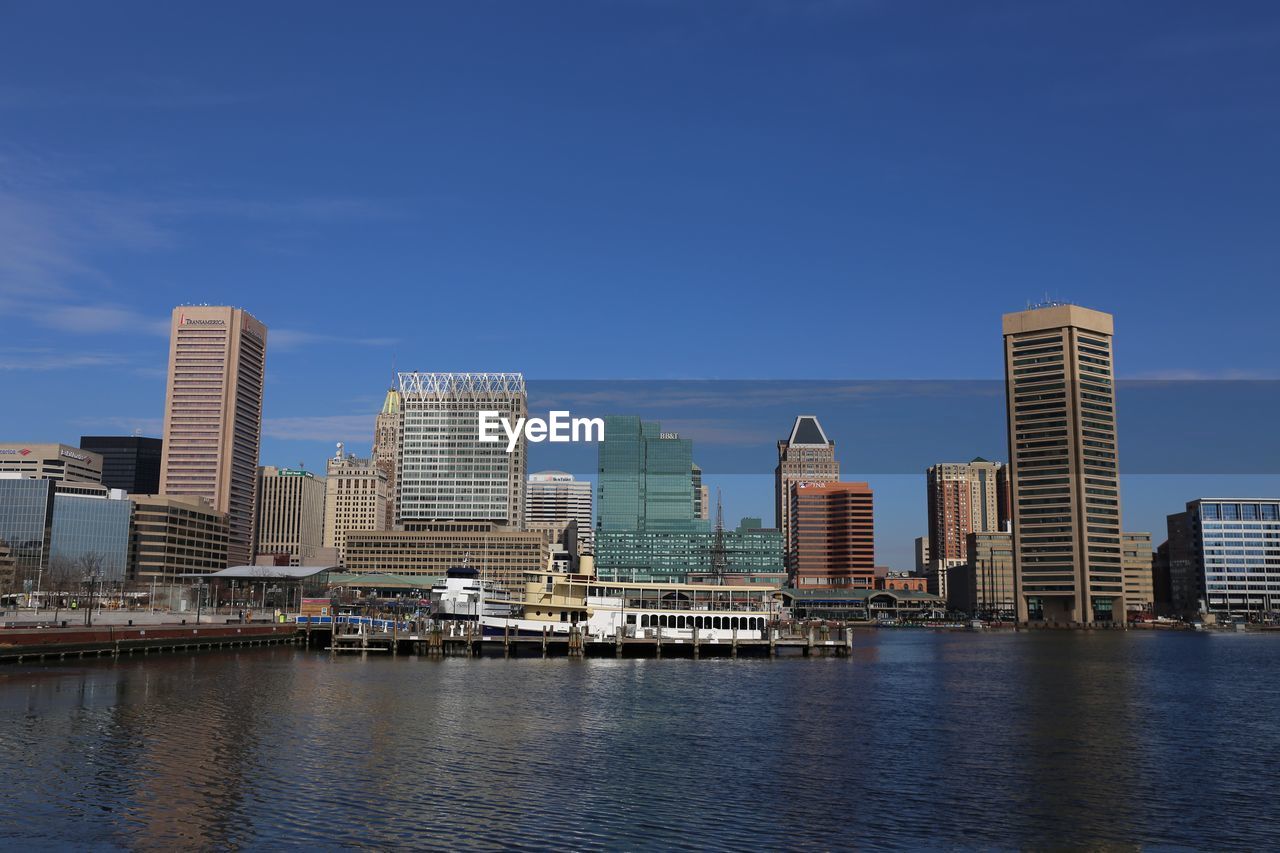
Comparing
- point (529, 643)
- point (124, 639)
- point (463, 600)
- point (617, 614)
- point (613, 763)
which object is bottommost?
point (613, 763)

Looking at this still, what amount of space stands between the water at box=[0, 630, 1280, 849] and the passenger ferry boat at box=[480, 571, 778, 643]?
33136mm

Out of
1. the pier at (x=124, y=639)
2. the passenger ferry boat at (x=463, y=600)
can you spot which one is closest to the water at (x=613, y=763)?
the pier at (x=124, y=639)

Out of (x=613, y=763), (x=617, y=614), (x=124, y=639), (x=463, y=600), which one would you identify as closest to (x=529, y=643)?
(x=463, y=600)

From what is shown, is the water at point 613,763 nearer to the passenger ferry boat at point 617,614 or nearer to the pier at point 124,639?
the pier at point 124,639

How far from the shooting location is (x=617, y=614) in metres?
132

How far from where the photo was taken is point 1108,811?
44719mm

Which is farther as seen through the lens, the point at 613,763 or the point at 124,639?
the point at 124,639

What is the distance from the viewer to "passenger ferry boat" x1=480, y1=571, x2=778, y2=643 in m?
130

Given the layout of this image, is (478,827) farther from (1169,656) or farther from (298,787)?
(1169,656)

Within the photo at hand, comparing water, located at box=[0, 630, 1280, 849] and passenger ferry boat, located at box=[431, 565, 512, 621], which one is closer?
water, located at box=[0, 630, 1280, 849]

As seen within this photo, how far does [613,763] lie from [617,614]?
79.5 meters

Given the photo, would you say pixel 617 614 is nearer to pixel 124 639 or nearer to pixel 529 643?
pixel 529 643

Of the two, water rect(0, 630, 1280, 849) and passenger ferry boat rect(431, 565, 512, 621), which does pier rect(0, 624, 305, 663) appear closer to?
water rect(0, 630, 1280, 849)

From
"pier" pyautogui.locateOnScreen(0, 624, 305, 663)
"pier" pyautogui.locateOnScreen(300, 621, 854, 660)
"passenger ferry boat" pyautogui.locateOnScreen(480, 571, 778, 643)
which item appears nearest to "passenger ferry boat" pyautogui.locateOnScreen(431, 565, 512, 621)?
"passenger ferry boat" pyautogui.locateOnScreen(480, 571, 778, 643)
